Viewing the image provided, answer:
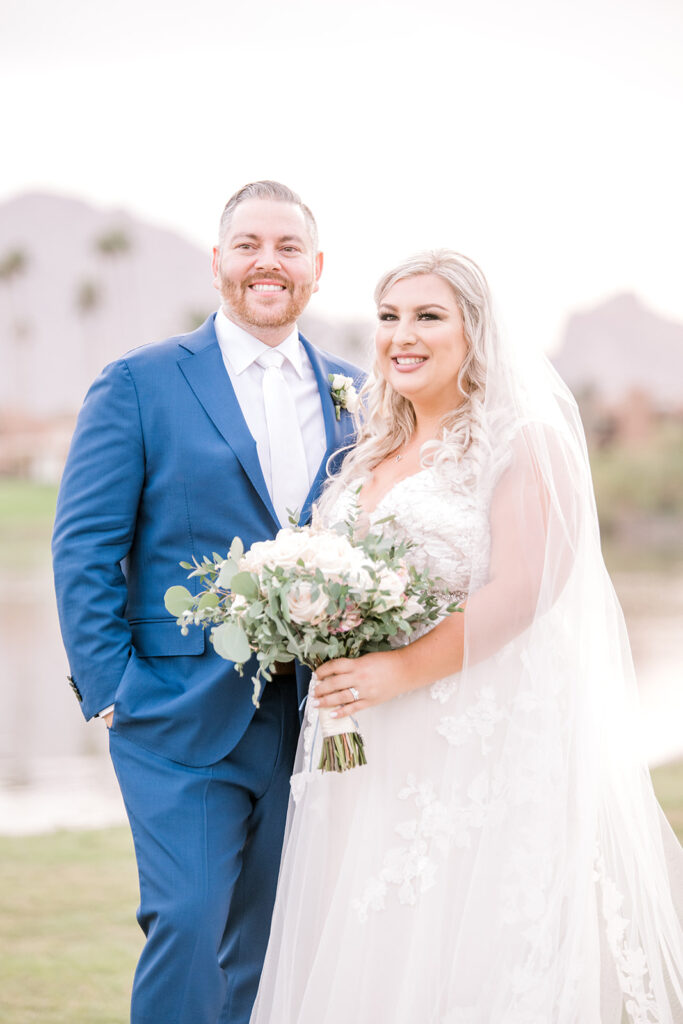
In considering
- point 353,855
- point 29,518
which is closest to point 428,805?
point 353,855

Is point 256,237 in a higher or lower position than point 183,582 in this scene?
higher

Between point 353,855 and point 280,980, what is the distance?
1.37ft

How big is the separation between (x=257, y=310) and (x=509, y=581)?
1.27 m

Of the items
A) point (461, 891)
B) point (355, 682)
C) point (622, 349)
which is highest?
point (622, 349)

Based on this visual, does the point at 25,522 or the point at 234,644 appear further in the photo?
the point at 25,522

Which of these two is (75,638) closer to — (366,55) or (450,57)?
(450,57)

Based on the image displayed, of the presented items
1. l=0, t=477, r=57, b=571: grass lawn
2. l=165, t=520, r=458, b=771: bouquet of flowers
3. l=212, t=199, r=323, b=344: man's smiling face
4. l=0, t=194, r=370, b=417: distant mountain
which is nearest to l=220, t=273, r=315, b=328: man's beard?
l=212, t=199, r=323, b=344: man's smiling face

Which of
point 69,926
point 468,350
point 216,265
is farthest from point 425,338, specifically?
point 69,926

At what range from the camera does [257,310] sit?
132 inches

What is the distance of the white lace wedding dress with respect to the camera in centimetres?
265

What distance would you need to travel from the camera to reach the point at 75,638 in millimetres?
3102

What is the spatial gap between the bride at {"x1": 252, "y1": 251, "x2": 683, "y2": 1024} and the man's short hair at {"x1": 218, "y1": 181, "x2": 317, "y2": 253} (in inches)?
26.9

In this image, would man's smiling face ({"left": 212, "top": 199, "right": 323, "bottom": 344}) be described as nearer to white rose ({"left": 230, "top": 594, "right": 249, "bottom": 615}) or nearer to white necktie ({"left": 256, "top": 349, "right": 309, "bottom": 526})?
white necktie ({"left": 256, "top": 349, "right": 309, "bottom": 526})

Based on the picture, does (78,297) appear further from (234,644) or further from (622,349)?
(234,644)
